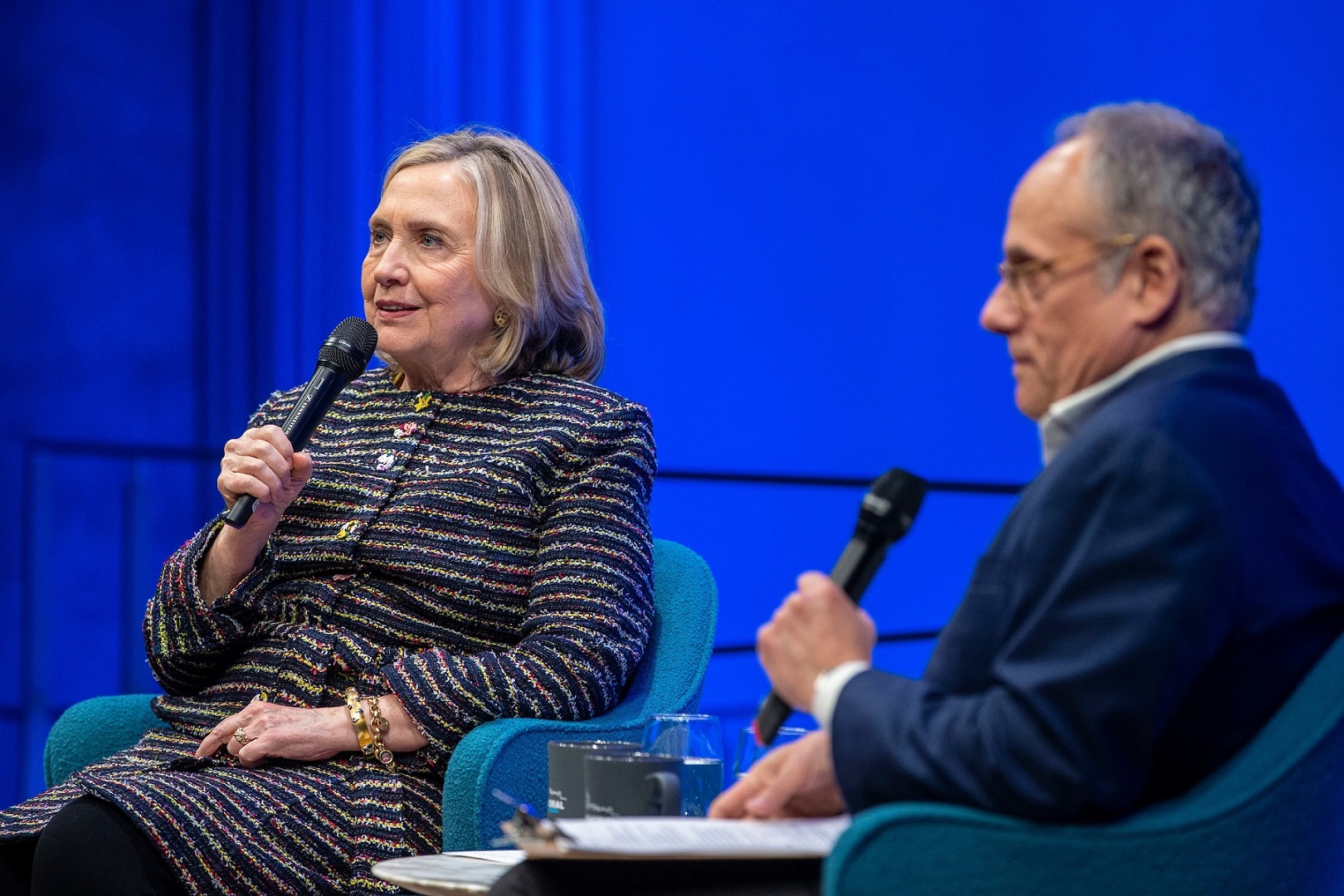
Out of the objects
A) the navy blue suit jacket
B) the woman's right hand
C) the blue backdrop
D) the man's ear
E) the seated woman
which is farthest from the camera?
the blue backdrop

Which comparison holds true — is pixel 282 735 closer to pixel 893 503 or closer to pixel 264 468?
pixel 264 468

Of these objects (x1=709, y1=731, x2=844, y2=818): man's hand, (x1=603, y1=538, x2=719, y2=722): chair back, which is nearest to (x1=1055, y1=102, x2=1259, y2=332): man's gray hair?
(x1=709, y1=731, x2=844, y2=818): man's hand

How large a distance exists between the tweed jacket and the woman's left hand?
0.07ft

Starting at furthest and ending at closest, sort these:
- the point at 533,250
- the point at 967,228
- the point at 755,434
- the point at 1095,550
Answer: the point at 755,434
the point at 967,228
the point at 533,250
the point at 1095,550

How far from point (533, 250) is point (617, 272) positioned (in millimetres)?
1544

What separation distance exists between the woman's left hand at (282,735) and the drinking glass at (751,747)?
1.97 ft

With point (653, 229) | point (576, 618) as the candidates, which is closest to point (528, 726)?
point (576, 618)

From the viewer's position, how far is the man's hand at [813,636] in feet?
3.75

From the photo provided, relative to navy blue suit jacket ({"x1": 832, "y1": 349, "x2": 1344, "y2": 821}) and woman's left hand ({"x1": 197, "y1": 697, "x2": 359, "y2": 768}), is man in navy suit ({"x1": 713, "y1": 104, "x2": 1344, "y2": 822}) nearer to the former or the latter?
navy blue suit jacket ({"x1": 832, "y1": 349, "x2": 1344, "y2": 821})

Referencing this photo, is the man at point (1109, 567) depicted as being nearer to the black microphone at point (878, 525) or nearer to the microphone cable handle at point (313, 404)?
the black microphone at point (878, 525)

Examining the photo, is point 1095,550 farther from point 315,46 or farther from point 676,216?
point 315,46

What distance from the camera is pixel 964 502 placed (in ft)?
11.1

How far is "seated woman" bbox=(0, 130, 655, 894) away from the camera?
1.70 m

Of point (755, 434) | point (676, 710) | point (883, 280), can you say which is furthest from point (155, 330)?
point (676, 710)
